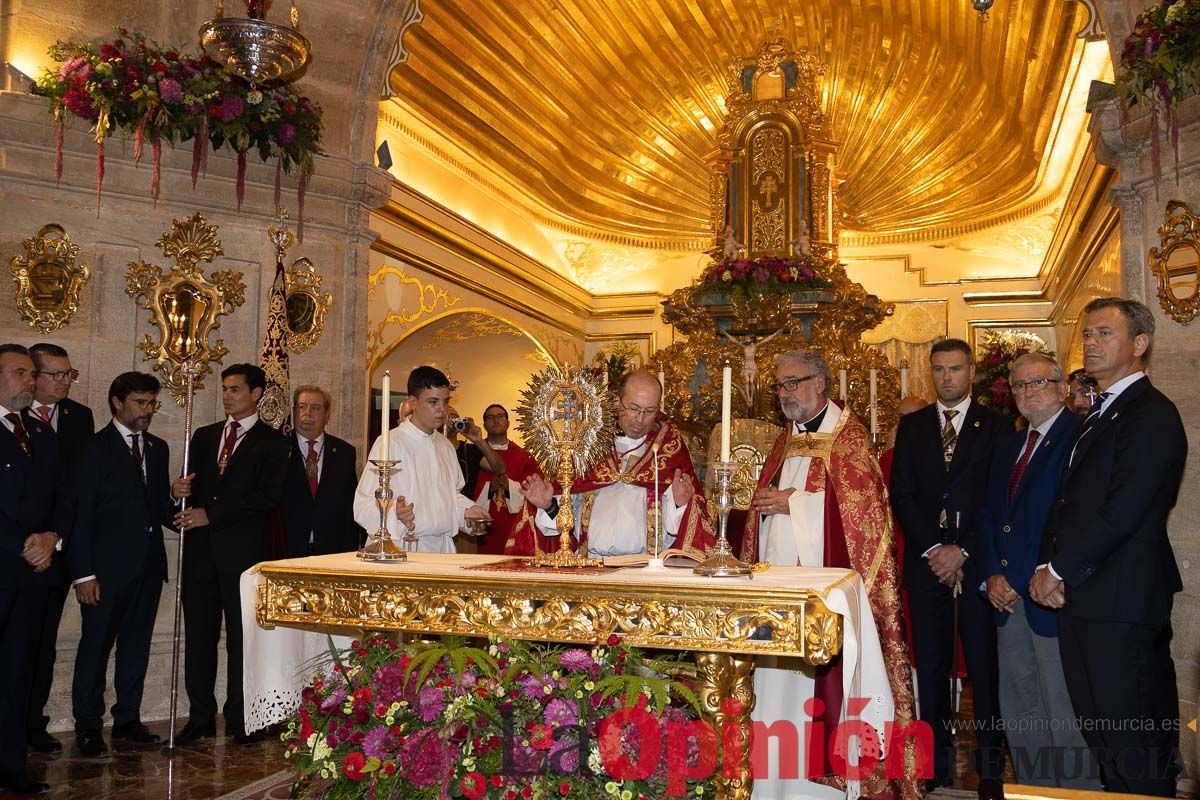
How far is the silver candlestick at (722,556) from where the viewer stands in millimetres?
3004

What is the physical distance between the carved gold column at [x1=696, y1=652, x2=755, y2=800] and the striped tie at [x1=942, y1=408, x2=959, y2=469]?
195 centimetres

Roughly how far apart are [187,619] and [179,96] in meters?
2.94

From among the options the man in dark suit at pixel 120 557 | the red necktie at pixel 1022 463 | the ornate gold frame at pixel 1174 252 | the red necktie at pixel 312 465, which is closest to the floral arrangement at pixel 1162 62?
the ornate gold frame at pixel 1174 252

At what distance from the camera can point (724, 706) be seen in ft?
9.86

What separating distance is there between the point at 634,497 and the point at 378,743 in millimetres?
1447

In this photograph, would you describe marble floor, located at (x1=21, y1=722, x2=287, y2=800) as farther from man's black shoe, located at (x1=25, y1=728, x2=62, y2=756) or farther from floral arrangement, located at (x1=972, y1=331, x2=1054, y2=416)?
floral arrangement, located at (x1=972, y1=331, x2=1054, y2=416)

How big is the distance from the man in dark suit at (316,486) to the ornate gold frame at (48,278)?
4.57ft

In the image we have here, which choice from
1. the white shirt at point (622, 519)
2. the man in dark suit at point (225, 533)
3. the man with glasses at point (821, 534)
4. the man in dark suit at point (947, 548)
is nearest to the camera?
the man with glasses at point (821, 534)

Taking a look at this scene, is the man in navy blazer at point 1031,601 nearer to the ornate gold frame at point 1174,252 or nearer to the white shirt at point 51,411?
the ornate gold frame at point 1174,252

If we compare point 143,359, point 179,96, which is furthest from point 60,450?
point 179,96

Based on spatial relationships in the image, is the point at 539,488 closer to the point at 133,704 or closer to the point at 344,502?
the point at 344,502

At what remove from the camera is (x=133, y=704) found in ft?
17.0

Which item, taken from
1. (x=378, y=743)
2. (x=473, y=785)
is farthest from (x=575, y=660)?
(x=378, y=743)

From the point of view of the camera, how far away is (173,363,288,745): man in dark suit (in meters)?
5.24
